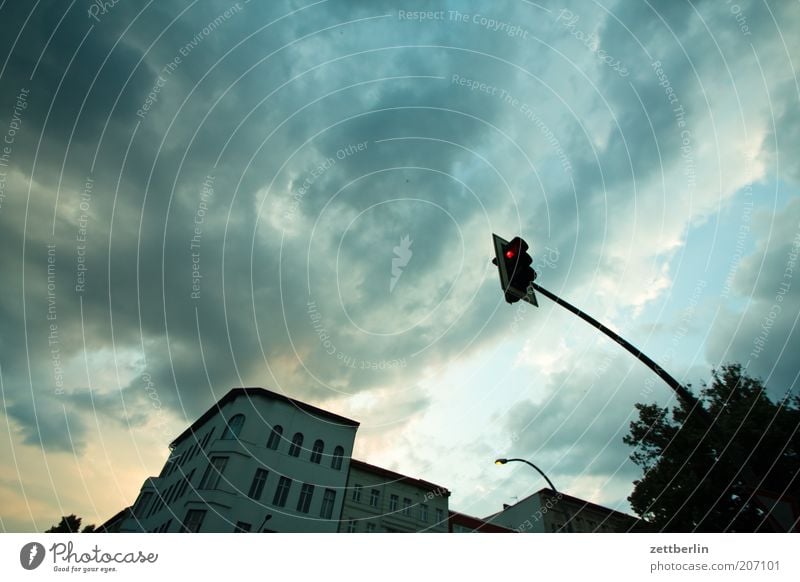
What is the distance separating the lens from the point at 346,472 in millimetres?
31203

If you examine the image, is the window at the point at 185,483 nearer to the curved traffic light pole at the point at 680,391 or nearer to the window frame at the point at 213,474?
the window frame at the point at 213,474

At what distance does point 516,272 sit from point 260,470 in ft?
95.1

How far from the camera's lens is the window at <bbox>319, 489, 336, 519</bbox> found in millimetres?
28484

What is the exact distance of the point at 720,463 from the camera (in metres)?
16.6

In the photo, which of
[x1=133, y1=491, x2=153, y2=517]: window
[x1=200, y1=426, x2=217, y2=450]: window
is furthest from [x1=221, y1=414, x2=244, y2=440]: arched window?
[x1=133, y1=491, x2=153, y2=517]: window

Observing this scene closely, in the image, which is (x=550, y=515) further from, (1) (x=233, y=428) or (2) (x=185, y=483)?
(2) (x=185, y=483)

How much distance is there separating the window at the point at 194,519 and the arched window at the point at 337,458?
9938 mm

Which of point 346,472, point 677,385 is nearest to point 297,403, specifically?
point 346,472

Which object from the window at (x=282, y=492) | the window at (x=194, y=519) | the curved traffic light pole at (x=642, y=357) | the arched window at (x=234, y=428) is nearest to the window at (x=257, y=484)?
the window at (x=282, y=492)

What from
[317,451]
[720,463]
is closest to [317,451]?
[317,451]

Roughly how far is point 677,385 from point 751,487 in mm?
1331

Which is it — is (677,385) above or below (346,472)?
below

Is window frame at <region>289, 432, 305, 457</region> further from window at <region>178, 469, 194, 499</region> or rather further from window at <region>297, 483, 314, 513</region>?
window at <region>178, 469, 194, 499</region>
